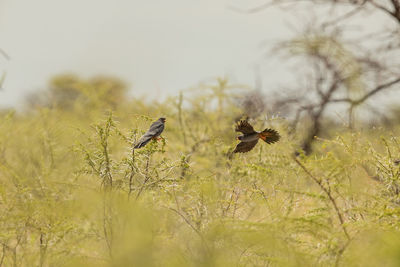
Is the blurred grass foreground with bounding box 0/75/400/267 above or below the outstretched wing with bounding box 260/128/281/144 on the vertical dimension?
below

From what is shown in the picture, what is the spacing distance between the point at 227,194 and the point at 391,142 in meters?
0.54

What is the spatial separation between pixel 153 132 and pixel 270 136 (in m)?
0.28

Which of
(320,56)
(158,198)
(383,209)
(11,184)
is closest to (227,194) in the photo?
(158,198)

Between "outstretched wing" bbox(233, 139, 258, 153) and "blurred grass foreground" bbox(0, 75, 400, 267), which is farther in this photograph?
Result: "outstretched wing" bbox(233, 139, 258, 153)

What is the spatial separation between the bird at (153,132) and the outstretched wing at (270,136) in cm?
25

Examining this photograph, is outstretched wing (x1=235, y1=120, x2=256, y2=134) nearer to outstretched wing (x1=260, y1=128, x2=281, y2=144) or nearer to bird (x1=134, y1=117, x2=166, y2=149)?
outstretched wing (x1=260, y1=128, x2=281, y2=144)

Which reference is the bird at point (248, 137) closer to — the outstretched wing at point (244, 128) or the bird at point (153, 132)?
the outstretched wing at point (244, 128)

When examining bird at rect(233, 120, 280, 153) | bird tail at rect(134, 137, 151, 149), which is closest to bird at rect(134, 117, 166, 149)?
bird tail at rect(134, 137, 151, 149)

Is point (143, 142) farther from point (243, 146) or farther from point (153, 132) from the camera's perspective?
point (243, 146)

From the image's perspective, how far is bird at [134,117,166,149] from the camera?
973 millimetres

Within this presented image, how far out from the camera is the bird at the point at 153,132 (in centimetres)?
97

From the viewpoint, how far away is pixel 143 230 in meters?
0.80

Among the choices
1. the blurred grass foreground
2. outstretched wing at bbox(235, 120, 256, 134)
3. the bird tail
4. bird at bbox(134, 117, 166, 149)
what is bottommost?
the blurred grass foreground

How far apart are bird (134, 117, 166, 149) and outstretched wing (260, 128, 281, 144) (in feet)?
0.81
